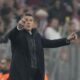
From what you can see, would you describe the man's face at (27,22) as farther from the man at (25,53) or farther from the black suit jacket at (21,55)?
the black suit jacket at (21,55)

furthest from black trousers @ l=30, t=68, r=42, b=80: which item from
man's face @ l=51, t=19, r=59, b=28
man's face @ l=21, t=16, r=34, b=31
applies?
man's face @ l=51, t=19, r=59, b=28

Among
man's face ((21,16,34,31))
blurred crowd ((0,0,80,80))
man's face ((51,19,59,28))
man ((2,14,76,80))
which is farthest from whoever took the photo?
man's face ((51,19,59,28))

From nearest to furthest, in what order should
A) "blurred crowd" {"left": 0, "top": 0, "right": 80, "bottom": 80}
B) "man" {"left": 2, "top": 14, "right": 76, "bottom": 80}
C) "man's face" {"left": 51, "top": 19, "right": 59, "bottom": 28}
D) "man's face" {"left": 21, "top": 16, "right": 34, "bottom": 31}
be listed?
1. "man's face" {"left": 21, "top": 16, "right": 34, "bottom": 31}
2. "man" {"left": 2, "top": 14, "right": 76, "bottom": 80}
3. "blurred crowd" {"left": 0, "top": 0, "right": 80, "bottom": 80}
4. "man's face" {"left": 51, "top": 19, "right": 59, "bottom": 28}

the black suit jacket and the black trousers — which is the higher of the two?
the black suit jacket

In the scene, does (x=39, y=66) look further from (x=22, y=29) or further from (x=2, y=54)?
(x=2, y=54)

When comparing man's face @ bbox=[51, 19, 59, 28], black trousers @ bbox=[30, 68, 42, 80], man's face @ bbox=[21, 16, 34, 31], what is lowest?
black trousers @ bbox=[30, 68, 42, 80]

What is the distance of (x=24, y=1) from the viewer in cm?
1450

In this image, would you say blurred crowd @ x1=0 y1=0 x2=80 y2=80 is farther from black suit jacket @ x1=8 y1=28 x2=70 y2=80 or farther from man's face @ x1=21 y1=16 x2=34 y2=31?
man's face @ x1=21 y1=16 x2=34 y2=31

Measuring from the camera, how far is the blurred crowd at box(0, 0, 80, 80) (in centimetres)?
1168

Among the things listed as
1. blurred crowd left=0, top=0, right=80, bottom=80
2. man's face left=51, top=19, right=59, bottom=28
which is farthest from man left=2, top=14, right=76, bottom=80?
man's face left=51, top=19, right=59, bottom=28

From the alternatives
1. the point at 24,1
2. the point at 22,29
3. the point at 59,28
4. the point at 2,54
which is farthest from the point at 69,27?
the point at 22,29

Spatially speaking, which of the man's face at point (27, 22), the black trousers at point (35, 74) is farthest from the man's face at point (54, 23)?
the man's face at point (27, 22)

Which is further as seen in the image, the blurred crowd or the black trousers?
the blurred crowd

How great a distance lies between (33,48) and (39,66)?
30 cm
